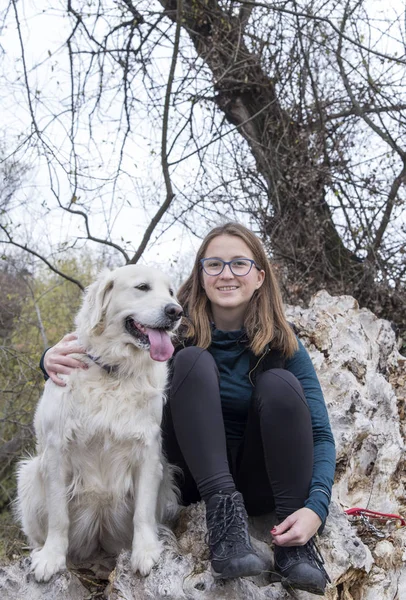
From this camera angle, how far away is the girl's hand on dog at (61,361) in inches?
94.2

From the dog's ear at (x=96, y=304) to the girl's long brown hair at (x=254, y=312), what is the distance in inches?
15.2

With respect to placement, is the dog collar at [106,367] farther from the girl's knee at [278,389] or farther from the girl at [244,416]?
the girl's knee at [278,389]

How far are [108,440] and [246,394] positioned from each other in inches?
23.6

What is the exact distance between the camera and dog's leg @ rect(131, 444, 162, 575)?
7.24ft

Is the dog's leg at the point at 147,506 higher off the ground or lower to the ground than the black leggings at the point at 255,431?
lower

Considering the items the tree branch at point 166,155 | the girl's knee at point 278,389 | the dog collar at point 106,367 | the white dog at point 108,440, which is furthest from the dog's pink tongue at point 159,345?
the tree branch at point 166,155

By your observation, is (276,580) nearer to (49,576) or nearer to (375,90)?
(49,576)

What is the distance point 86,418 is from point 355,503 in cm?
155

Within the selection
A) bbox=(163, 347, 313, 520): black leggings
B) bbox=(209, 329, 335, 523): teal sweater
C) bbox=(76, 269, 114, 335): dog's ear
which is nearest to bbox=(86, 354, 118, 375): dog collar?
bbox=(76, 269, 114, 335): dog's ear

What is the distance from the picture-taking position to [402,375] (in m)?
4.36

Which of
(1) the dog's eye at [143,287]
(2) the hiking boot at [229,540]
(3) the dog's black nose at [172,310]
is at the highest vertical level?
(1) the dog's eye at [143,287]

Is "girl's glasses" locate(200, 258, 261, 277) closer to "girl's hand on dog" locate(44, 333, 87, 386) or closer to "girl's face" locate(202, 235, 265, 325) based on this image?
"girl's face" locate(202, 235, 265, 325)

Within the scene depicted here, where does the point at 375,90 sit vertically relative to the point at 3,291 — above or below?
above

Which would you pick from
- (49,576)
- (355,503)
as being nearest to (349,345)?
(355,503)
